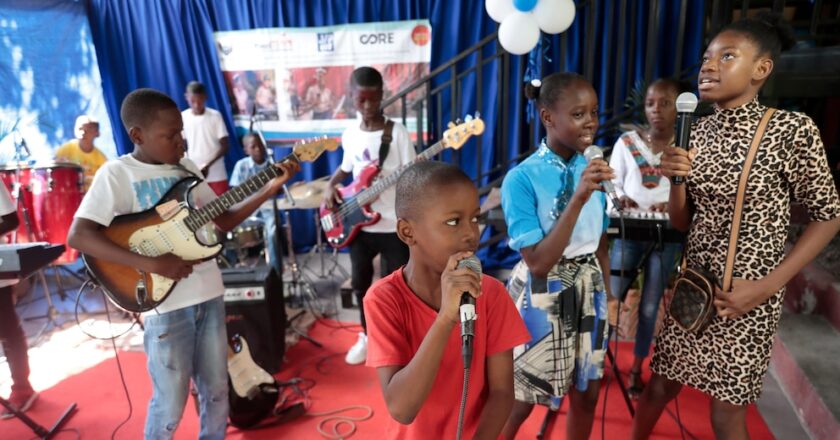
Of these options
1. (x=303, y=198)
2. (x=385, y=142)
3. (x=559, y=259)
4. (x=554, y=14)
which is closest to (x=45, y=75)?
(x=303, y=198)

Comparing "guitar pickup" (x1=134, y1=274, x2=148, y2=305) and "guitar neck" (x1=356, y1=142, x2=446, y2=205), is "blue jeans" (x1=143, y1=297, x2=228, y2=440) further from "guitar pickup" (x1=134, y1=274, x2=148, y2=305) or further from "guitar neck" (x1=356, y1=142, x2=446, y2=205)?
"guitar neck" (x1=356, y1=142, x2=446, y2=205)

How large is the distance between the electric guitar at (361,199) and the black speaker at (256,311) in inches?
21.6

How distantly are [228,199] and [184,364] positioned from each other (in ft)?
2.32

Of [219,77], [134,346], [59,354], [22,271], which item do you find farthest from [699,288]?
[219,77]

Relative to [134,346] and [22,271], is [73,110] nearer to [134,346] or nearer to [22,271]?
[134,346]

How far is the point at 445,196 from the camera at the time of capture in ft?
3.77

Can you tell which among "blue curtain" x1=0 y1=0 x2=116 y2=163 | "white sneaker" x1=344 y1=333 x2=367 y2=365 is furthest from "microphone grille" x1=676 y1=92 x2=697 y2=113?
"blue curtain" x1=0 y1=0 x2=116 y2=163

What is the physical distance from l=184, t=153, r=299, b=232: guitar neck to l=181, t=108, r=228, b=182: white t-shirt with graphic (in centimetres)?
349

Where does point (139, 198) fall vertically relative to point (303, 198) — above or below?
above

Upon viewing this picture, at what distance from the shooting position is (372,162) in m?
3.20

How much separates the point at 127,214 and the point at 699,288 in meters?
2.16

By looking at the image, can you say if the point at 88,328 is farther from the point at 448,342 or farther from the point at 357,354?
the point at 448,342

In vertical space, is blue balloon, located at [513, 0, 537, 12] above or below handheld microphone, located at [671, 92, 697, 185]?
above

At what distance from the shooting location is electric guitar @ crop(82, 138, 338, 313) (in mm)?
1915
